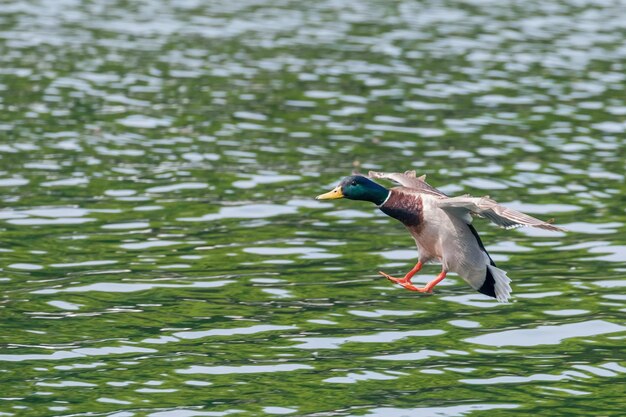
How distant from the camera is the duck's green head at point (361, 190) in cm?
1116

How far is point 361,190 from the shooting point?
1125cm

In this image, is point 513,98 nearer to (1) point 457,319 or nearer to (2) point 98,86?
(2) point 98,86

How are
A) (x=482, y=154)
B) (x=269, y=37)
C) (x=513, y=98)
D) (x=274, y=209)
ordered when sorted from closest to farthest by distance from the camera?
(x=274, y=209), (x=482, y=154), (x=513, y=98), (x=269, y=37)

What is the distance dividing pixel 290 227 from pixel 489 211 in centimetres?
805

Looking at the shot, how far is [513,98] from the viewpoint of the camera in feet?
98.6

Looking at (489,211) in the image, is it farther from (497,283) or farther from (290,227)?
(290,227)

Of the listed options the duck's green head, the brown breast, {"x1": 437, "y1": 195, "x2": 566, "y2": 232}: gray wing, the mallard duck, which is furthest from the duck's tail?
the duck's green head

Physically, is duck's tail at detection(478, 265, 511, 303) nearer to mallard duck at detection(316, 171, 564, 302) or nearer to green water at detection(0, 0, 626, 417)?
mallard duck at detection(316, 171, 564, 302)

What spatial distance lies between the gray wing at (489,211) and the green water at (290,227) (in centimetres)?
175

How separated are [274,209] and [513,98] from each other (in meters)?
11.8

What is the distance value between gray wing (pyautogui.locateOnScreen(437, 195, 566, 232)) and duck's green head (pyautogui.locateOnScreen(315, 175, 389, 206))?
1.64 ft

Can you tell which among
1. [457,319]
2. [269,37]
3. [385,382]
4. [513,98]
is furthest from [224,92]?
[385,382]

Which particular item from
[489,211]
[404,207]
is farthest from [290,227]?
[489,211]

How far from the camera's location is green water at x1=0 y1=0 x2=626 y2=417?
12.4 metres
